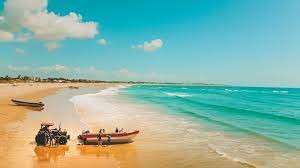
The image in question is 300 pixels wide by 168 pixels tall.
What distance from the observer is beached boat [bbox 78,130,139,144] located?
20.3 metres

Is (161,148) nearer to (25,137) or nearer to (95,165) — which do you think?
(95,165)

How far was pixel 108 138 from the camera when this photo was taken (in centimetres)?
2066

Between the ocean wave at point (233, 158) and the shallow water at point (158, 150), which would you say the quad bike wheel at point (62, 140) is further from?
the ocean wave at point (233, 158)

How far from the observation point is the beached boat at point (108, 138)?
66.5 feet

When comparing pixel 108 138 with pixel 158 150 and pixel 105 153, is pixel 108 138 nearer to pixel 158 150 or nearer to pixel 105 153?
pixel 105 153

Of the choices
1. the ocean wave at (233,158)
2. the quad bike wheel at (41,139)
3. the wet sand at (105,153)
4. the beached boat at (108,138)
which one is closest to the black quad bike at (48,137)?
the quad bike wheel at (41,139)

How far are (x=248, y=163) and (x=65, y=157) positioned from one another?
9.44 meters

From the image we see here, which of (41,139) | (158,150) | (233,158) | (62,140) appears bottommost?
(233,158)

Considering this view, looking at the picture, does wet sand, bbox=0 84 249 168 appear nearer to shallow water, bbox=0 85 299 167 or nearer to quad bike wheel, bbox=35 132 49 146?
shallow water, bbox=0 85 299 167

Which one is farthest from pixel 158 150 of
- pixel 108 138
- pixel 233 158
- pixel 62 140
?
pixel 62 140

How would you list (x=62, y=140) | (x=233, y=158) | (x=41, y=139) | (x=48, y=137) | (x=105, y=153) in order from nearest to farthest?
(x=233, y=158) → (x=105, y=153) → (x=41, y=139) → (x=48, y=137) → (x=62, y=140)

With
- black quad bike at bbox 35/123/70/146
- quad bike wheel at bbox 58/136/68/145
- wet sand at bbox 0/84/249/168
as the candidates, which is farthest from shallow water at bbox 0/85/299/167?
black quad bike at bbox 35/123/70/146

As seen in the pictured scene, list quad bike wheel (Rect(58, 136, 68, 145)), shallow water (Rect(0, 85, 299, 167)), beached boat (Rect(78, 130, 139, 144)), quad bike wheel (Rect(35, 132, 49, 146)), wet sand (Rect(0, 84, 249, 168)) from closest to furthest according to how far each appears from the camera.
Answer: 1. wet sand (Rect(0, 84, 249, 168))
2. shallow water (Rect(0, 85, 299, 167))
3. quad bike wheel (Rect(35, 132, 49, 146))
4. quad bike wheel (Rect(58, 136, 68, 145))
5. beached boat (Rect(78, 130, 139, 144))

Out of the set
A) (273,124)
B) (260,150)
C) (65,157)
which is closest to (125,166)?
(65,157)
